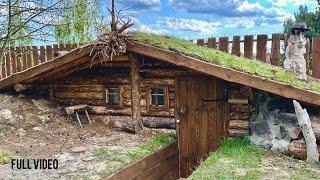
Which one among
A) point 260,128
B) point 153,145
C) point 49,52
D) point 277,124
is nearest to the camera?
point 277,124

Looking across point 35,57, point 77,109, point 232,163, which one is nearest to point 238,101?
point 232,163

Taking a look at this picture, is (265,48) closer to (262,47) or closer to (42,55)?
(262,47)

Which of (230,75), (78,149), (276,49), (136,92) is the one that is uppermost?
(276,49)

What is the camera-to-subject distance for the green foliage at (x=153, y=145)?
28.4ft

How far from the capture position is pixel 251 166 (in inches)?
312

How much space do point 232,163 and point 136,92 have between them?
3.56 meters

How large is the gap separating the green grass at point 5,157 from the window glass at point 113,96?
3.42 m

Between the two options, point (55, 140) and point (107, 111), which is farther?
point (107, 111)

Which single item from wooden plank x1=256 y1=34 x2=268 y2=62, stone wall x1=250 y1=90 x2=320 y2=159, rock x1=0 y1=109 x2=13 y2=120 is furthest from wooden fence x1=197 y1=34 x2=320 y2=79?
rock x1=0 y1=109 x2=13 y2=120

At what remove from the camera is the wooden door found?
33.6 feet

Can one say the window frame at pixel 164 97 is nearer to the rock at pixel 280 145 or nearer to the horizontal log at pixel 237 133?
the horizontal log at pixel 237 133

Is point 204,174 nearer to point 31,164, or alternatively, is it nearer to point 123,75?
point 31,164

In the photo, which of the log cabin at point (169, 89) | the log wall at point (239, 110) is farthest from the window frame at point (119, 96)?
the log wall at point (239, 110)

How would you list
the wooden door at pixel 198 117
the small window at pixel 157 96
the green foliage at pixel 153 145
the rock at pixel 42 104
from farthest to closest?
the rock at pixel 42 104 → the small window at pixel 157 96 → the wooden door at pixel 198 117 → the green foliage at pixel 153 145
